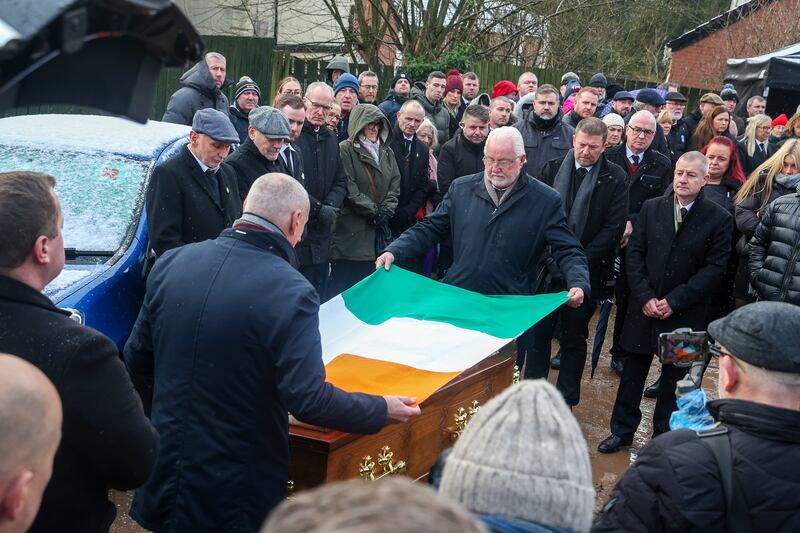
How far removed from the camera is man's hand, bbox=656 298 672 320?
5.94 m

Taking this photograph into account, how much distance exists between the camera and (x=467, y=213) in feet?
18.7

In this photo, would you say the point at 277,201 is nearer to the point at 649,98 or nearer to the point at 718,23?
the point at 649,98

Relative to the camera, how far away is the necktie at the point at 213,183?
543cm

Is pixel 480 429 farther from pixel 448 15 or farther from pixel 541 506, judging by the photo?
pixel 448 15

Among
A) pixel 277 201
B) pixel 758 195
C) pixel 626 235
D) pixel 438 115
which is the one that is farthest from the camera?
pixel 438 115

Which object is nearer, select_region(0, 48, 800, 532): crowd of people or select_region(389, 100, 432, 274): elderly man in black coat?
select_region(0, 48, 800, 532): crowd of people

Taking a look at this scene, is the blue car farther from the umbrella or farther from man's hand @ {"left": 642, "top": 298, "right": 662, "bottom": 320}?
the umbrella

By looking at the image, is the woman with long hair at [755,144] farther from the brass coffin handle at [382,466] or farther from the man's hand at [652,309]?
the brass coffin handle at [382,466]

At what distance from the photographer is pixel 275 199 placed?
3.48 metres

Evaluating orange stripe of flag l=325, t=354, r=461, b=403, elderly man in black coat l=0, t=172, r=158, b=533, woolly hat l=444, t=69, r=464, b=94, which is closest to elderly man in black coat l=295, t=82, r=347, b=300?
orange stripe of flag l=325, t=354, r=461, b=403

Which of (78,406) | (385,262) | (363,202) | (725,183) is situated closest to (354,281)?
(363,202)

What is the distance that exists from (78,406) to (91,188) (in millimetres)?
3391

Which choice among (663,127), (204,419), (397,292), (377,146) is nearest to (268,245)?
(204,419)

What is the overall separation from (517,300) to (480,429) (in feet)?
11.4
